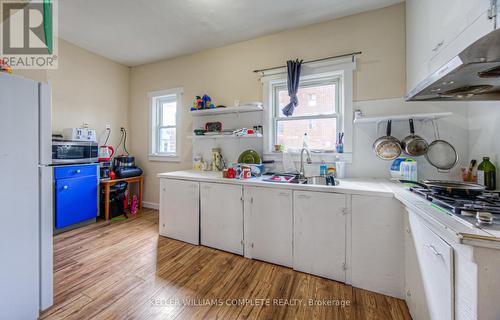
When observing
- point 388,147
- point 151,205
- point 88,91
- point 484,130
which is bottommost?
point 151,205

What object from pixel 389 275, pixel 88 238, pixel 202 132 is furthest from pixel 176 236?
pixel 389 275

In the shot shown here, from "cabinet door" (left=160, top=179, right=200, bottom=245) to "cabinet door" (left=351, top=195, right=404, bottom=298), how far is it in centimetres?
170

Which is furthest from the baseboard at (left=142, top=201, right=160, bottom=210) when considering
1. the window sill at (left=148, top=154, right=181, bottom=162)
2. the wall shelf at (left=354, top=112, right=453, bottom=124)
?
the wall shelf at (left=354, top=112, right=453, bottom=124)

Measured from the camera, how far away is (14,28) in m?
2.38

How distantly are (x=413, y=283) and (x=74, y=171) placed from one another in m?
3.92

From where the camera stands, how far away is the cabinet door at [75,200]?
261cm

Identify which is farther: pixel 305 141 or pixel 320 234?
pixel 305 141

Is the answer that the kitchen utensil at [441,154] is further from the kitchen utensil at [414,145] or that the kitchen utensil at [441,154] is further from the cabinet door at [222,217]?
the cabinet door at [222,217]

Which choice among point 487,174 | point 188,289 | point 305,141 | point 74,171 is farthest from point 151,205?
point 487,174

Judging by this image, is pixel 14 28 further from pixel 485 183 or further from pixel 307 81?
pixel 485 183

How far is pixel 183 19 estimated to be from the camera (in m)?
2.45

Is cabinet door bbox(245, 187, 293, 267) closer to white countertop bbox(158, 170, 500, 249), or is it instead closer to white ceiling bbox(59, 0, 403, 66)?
white countertop bbox(158, 170, 500, 249)

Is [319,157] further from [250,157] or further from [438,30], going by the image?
[438,30]

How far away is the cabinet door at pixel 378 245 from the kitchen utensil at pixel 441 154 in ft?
2.68
